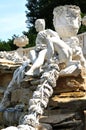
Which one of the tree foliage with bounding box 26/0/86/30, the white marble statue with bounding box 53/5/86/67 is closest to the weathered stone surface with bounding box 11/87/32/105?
the white marble statue with bounding box 53/5/86/67

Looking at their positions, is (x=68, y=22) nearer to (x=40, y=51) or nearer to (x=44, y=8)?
(x=40, y=51)

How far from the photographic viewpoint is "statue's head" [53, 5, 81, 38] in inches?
442

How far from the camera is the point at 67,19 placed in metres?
11.2

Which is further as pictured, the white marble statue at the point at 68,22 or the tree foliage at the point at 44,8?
the tree foliage at the point at 44,8

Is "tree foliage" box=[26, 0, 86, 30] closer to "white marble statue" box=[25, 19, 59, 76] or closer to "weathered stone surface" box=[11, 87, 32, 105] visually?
"white marble statue" box=[25, 19, 59, 76]

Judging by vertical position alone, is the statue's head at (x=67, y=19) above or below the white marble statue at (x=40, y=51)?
above

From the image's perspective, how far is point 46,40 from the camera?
1045cm

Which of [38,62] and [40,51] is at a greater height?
[40,51]

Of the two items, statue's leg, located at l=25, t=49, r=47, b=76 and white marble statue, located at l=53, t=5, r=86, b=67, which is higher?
white marble statue, located at l=53, t=5, r=86, b=67

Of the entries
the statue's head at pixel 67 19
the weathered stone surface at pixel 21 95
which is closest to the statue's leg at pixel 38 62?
the weathered stone surface at pixel 21 95

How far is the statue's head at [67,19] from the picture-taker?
1123 cm

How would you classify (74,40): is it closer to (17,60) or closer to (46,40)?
(46,40)

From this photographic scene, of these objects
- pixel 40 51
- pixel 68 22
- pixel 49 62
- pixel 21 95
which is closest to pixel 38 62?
pixel 49 62

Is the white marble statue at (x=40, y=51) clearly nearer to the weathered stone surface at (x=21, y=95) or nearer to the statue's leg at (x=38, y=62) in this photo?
the statue's leg at (x=38, y=62)
